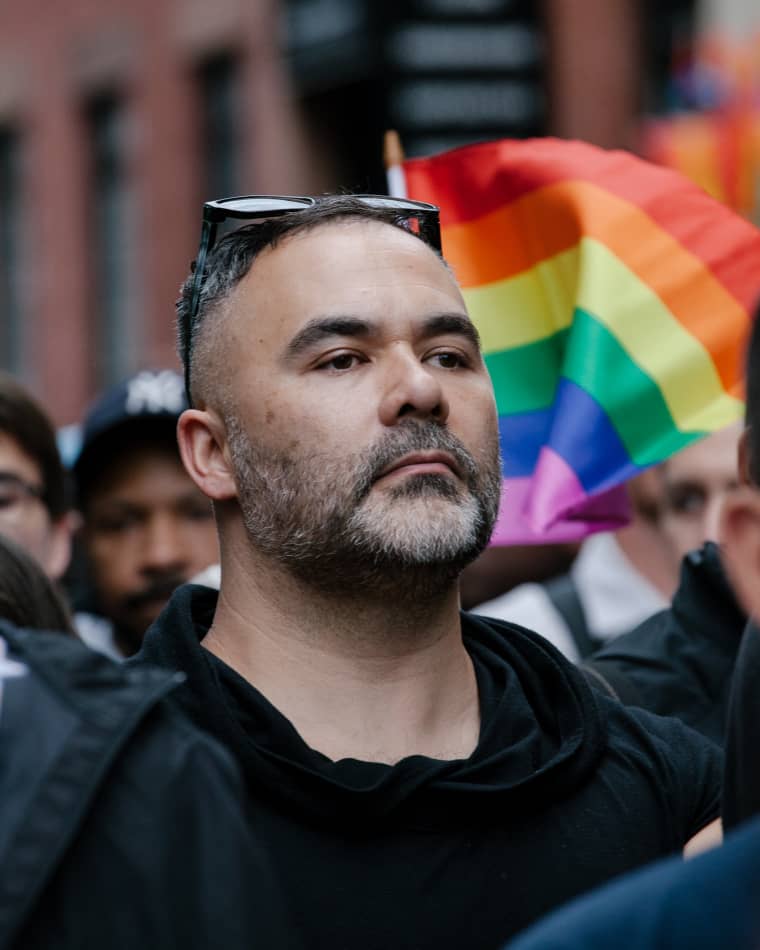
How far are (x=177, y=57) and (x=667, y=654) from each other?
1547cm

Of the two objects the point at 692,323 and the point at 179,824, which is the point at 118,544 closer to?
the point at 692,323

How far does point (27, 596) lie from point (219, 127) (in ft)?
Answer: 50.0

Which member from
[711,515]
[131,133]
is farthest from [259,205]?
[131,133]

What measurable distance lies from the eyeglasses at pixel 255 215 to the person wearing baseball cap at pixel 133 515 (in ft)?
5.92

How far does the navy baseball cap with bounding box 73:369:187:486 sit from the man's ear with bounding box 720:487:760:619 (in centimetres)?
319

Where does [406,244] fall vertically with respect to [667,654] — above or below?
above

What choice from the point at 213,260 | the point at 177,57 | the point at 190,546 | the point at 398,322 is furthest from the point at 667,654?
the point at 177,57

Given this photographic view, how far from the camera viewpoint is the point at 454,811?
255 cm

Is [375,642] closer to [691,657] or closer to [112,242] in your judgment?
[691,657]

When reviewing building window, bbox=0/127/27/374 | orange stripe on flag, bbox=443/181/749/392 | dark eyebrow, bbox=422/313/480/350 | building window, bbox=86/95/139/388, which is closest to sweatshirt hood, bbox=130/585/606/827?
dark eyebrow, bbox=422/313/480/350

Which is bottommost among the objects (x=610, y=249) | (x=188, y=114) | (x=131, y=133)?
(x=131, y=133)

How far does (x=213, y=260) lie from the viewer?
2.97 metres

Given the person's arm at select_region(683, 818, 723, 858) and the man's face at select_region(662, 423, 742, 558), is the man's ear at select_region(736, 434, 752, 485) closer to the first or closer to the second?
the person's arm at select_region(683, 818, 723, 858)

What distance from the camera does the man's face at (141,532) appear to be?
189 inches
